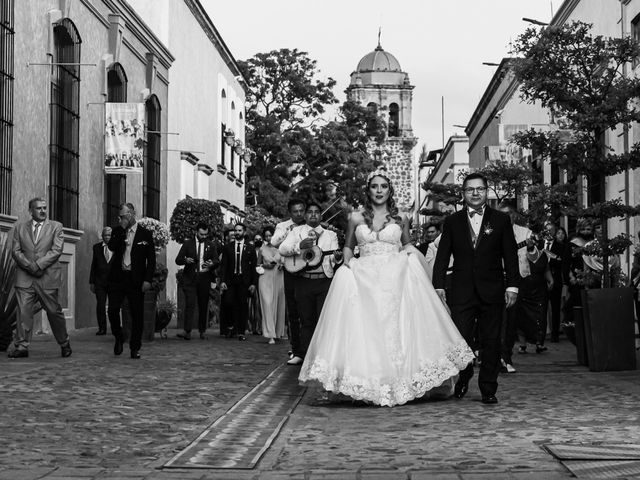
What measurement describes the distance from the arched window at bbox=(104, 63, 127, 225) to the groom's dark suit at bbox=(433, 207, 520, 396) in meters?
14.8

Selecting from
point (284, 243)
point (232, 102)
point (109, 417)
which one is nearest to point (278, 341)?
point (284, 243)

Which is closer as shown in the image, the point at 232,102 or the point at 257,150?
the point at 232,102

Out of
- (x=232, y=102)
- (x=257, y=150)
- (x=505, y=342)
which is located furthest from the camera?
(x=257, y=150)

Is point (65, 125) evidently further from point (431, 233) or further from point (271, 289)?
point (431, 233)

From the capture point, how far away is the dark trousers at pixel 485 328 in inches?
375

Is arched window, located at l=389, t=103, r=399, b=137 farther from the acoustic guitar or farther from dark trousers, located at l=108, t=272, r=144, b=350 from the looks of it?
the acoustic guitar

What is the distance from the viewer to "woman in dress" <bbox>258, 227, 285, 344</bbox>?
1848cm

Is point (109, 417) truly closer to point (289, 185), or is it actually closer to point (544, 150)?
point (544, 150)

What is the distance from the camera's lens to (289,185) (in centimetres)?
5859

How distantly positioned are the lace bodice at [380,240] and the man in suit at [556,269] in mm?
7723

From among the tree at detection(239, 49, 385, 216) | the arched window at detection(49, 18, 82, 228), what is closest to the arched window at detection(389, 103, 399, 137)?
the tree at detection(239, 49, 385, 216)

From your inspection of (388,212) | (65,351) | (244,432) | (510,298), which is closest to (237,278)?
(65,351)

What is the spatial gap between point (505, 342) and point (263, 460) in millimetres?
6544

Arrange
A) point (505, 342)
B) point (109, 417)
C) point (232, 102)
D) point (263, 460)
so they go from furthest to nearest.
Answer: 1. point (232, 102)
2. point (505, 342)
3. point (109, 417)
4. point (263, 460)
